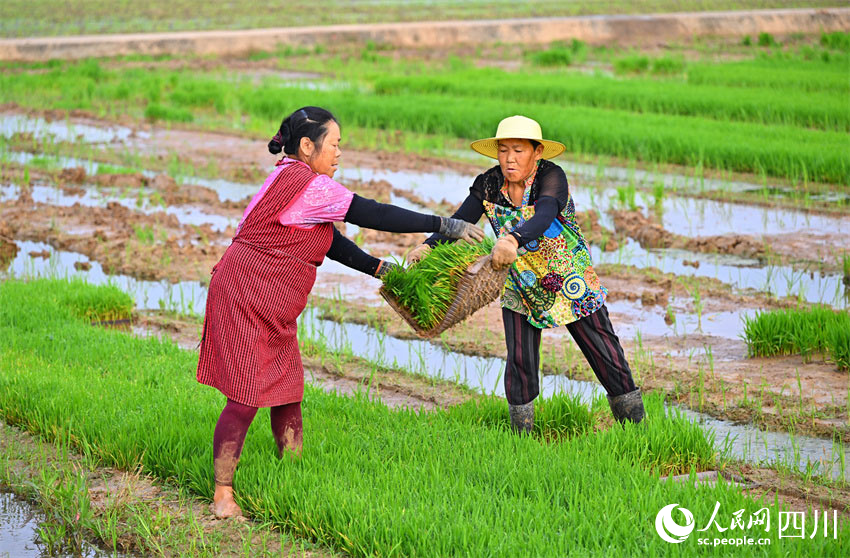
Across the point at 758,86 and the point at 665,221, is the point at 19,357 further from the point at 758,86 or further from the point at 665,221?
the point at 758,86

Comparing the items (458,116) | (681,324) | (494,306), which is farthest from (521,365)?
(458,116)

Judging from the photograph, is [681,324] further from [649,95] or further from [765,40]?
[765,40]

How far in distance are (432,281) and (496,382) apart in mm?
1313

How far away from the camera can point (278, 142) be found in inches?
143

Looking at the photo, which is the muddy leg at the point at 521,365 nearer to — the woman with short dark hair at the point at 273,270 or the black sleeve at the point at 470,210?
the black sleeve at the point at 470,210

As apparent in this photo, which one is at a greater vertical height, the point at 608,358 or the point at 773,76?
the point at 773,76

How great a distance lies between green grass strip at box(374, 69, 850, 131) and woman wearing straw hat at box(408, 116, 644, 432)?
8407mm

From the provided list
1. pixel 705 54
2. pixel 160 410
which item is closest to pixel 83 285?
pixel 160 410

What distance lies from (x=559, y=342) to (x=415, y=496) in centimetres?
263

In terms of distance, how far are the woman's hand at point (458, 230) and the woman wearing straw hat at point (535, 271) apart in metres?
0.30

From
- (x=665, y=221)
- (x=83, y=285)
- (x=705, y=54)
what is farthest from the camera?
(x=705, y=54)

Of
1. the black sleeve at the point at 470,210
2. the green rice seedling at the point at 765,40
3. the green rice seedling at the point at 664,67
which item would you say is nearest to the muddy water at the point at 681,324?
the black sleeve at the point at 470,210

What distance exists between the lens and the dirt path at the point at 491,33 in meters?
21.3

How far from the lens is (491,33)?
24109mm
